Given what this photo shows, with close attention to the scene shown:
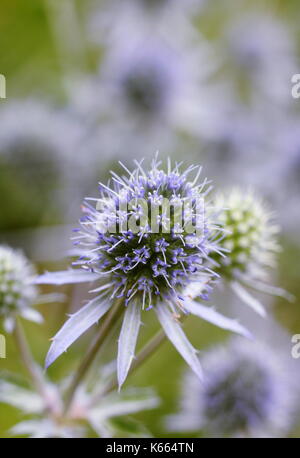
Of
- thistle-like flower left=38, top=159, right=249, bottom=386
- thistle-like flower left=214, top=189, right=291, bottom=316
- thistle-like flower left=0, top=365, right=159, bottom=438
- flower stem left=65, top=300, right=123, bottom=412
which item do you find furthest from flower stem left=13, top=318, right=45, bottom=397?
thistle-like flower left=214, top=189, right=291, bottom=316

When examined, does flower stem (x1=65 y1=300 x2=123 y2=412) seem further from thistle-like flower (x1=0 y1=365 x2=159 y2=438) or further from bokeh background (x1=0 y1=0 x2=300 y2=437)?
bokeh background (x1=0 y1=0 x2=300 y2=437)

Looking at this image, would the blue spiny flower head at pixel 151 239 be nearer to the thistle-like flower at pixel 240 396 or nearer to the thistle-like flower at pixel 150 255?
the thistle-like flower at pixel 150 255

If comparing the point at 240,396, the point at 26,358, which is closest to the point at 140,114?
the point at 240,396

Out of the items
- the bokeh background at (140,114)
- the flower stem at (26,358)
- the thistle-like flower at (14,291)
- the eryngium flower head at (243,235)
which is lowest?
the flower stem at (26,358)

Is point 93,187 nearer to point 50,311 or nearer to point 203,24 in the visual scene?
point 50,311

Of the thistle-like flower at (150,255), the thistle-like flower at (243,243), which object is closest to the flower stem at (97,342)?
the thistle-like flower at (150,255)

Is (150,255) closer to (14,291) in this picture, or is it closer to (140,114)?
(14,291)
